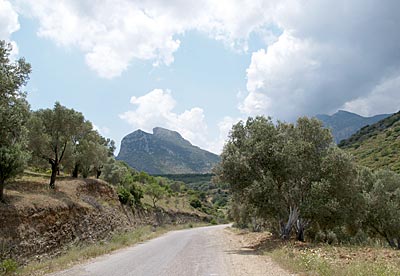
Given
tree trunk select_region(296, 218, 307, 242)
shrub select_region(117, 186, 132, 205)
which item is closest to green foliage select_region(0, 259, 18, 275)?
tree trunk select_region(296, 218, 307, 242)

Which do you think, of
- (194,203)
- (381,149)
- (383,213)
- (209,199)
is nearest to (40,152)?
(383,213)

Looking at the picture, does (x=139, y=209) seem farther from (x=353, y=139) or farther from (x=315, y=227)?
(x=353, y=139)

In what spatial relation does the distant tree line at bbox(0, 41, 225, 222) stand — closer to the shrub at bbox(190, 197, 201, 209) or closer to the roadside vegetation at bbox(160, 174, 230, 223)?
the shrub at bbox(190, 197, 201, 209)

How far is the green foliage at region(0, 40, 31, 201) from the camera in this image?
1884cm

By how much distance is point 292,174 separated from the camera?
74.8ft

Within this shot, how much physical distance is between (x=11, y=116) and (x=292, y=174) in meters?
18.0

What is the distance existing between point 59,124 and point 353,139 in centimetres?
11545

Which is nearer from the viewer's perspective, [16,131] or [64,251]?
[16,131]

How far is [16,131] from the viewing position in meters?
23.1

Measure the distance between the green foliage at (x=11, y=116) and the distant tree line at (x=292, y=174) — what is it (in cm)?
1322

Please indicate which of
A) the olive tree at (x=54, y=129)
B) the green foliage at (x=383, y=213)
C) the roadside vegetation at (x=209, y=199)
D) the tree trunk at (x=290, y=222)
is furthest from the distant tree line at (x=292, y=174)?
the roadside vegetation at (x=209, y=199)

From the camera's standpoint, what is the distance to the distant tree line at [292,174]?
22062 mm

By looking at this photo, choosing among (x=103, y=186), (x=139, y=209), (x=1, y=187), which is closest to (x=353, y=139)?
(x=139, y=209)

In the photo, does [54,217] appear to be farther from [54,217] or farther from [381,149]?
[381,149]
